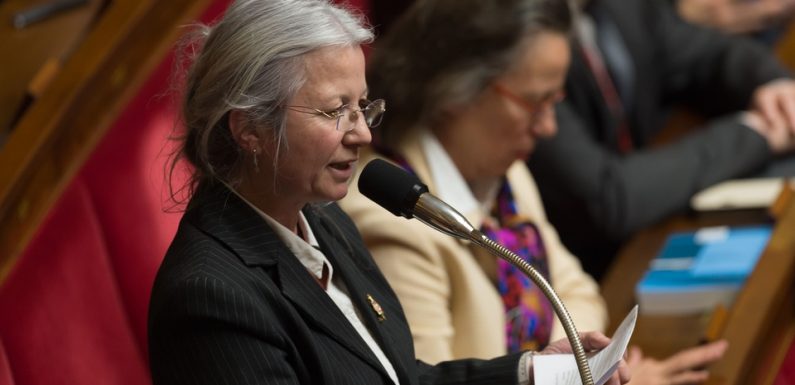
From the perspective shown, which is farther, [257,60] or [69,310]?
[69,310]

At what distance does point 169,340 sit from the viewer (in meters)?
1.01

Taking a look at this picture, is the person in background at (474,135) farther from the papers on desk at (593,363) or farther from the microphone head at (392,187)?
the microphone head at (392,187)

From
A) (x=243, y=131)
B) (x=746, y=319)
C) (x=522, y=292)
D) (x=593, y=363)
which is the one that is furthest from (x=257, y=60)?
(x=746, y=319)

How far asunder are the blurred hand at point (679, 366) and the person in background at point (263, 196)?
1.23ft

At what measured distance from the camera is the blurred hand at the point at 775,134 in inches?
87.1

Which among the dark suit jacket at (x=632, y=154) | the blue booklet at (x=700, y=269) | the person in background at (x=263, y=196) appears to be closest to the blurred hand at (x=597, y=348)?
the person in background at (x=263, y=196)

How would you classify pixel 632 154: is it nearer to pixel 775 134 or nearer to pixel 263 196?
pixel 775 134

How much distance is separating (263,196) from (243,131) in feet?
0.23

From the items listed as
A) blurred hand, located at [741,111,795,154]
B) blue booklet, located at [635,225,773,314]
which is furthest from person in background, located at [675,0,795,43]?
blue booklet, located at [635,225,773,314]

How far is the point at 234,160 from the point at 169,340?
168 mm

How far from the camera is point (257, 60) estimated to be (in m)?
1.03

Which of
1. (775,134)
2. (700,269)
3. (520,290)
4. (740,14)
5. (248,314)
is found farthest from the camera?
(740,14)

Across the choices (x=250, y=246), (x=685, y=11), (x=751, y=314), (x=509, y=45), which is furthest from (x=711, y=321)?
(x=685, y=11)

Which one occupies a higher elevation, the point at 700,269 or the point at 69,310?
the point at 700,269
